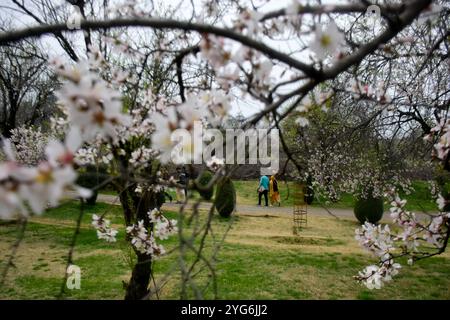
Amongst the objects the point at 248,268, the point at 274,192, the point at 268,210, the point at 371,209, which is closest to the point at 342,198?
the point at 274,192

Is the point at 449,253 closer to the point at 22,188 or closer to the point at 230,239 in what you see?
the point at 230,239

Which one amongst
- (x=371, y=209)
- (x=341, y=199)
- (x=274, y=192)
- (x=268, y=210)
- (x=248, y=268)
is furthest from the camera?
(x=341, y=199)

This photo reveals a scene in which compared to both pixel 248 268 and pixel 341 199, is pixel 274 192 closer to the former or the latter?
pixel 341 199

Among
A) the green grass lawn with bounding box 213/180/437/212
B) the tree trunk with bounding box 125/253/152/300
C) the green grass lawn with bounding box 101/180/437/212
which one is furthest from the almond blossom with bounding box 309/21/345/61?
the green grass lawn with bounding box 213/180/437/212

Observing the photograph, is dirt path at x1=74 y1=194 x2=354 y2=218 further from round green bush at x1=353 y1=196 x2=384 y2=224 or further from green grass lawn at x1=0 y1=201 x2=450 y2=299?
green grass lawn at x1=0 y1=201 x2=450 y2=299

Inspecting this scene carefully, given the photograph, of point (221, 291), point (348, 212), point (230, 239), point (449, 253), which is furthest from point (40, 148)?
point (449, 253)

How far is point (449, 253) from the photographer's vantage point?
9.17 meters

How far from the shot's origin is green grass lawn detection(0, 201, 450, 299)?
6.29m

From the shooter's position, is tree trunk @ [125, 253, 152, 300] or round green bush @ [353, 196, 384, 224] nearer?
tree trunk @ [125, 253, 152, 300]

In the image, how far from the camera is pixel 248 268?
24.3 feet

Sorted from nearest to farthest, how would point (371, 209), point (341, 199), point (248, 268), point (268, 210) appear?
1. point (248, 268)
2. point (371, 209)
3. point (268, 210)
4. point (341, 199)

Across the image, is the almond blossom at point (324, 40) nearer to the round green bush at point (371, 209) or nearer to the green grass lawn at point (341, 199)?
the round green bush at point (371, 209)

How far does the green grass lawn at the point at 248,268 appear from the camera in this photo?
6.29 metres

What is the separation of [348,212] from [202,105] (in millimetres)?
14913
